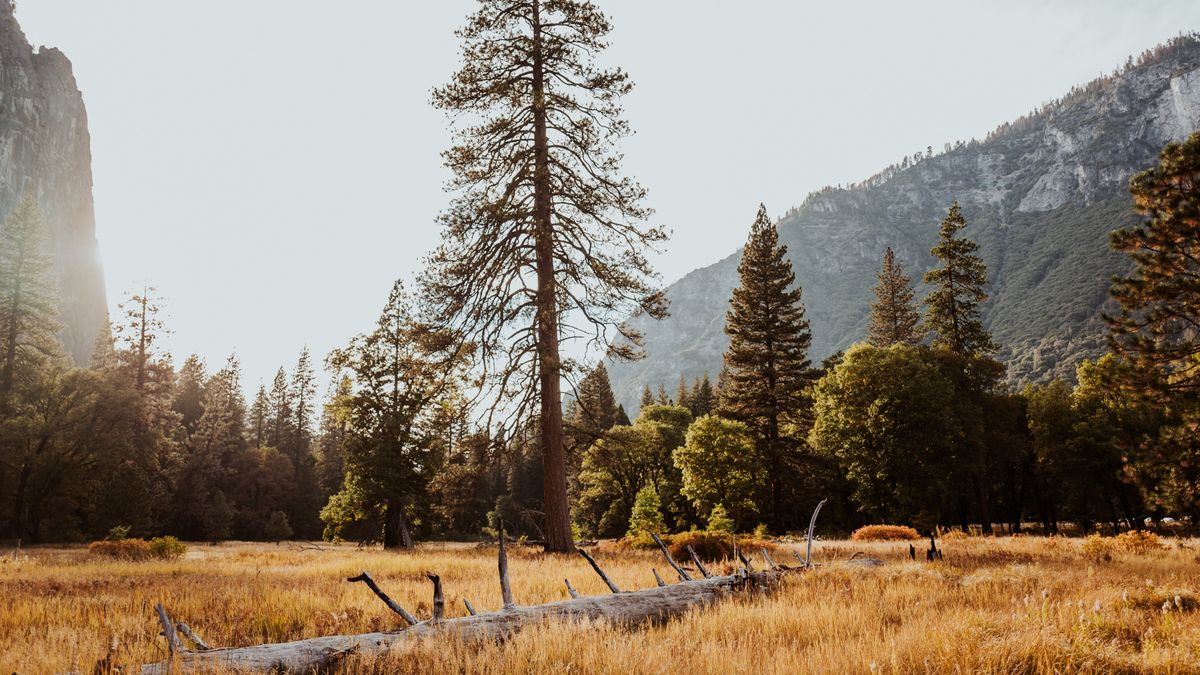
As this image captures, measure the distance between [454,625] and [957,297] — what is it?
40.9 metres

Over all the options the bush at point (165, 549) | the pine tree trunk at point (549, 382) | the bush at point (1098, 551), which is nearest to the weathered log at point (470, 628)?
the pine tree trunk at point (549, 382)

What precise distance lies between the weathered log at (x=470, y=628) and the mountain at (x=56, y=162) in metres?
145

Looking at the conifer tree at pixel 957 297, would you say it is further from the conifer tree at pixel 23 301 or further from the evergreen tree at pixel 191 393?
the evergreen tree at pixel 191 393

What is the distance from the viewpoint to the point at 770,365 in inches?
1443

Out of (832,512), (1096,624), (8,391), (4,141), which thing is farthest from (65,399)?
(4,141)

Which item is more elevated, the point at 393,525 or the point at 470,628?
the point at 470,628

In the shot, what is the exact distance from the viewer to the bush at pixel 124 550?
17.0 m

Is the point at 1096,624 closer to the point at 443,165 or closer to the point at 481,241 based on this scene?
the point at 481,241

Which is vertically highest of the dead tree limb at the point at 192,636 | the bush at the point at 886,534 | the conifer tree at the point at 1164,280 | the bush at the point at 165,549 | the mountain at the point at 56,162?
the mountain at the point at 56,162

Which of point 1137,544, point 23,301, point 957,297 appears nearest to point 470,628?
point 1137,544

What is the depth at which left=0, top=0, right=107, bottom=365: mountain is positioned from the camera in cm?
12069

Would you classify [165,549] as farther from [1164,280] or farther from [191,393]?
[191,393]

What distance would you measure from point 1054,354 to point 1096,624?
167 meters

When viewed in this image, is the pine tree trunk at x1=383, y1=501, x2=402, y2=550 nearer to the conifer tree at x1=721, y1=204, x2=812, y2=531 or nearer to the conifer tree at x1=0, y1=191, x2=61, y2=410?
the conifer tree at x1=721, y1=204, x2=812, y2=531
